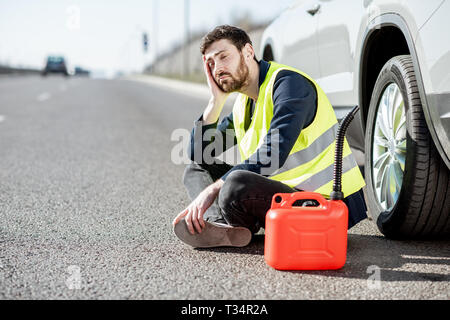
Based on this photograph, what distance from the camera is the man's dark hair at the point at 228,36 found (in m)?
2.75

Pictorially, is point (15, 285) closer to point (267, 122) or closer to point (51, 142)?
point (267, 122)

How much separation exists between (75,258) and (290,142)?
43.8 inches

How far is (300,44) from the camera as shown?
4141 millimetres

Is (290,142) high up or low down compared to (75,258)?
up

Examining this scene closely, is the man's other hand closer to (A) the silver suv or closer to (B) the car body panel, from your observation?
(A) the silver suv

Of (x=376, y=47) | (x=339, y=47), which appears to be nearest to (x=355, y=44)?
(x=376, y=47)

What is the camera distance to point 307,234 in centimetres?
240

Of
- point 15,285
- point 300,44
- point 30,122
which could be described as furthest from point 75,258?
point 30,122

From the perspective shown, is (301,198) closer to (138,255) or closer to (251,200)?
(251,200)

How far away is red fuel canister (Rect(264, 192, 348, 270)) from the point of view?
7.79 feet

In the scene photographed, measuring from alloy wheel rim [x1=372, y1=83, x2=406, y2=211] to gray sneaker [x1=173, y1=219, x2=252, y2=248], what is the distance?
2.52 ft
